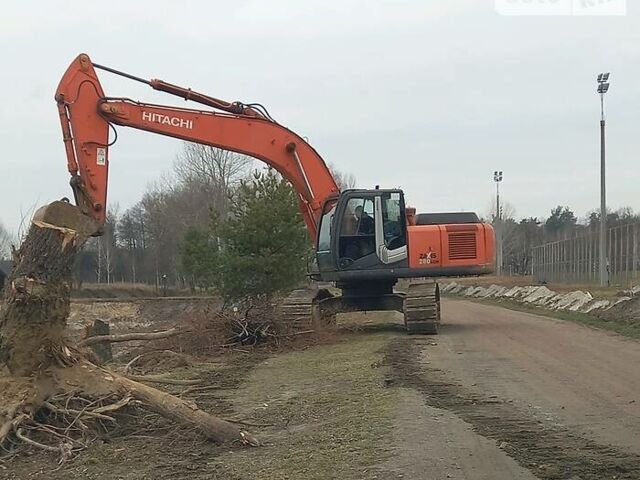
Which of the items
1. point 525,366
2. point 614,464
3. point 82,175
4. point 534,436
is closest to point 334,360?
point 525,366

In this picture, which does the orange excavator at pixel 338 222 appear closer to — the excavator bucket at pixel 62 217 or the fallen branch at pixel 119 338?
the fallen branch at pixel 119 338

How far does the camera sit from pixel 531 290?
39.1 metres

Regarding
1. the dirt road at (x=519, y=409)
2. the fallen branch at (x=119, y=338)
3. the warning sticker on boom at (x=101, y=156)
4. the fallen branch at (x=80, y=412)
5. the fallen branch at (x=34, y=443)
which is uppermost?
the warning sticker on boom at (x=101, y=156)

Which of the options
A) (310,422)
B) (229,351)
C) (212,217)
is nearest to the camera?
(310,422)

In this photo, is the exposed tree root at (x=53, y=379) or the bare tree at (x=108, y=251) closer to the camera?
the exposed tree root at (x=53, y=379)

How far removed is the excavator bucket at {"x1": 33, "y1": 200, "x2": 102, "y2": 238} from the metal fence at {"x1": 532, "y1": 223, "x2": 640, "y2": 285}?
95.1 ft

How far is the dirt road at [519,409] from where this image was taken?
722 cm

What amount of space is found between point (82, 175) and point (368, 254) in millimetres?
6574

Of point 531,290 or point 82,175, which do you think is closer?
point 82,175

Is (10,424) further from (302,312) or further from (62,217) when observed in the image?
(302,312)

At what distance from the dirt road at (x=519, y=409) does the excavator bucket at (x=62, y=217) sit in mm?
4614

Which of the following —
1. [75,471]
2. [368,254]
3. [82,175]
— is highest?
[82,175]

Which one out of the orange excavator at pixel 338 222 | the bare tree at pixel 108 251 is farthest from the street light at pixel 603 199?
the bare tree at pixel 108 251

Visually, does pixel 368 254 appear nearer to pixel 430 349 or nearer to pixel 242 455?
pixel 430 349
